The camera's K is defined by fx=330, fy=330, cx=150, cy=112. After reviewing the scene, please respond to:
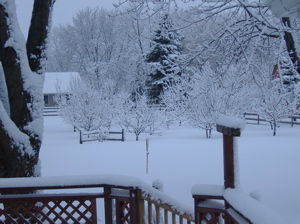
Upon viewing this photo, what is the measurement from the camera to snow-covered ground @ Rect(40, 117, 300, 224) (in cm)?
798

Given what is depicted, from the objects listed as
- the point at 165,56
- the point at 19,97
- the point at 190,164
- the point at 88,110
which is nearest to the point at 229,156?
the point at 19,97

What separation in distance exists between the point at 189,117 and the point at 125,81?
2302 centimetres

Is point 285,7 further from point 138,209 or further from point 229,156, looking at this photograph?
point 138,209

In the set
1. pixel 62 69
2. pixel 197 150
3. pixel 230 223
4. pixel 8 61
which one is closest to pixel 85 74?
pixel 62 69

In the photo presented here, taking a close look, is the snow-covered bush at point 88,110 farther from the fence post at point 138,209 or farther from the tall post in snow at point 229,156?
the tall post in snow at point 229,156

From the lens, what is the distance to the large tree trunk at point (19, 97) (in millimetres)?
5180

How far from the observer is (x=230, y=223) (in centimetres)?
231

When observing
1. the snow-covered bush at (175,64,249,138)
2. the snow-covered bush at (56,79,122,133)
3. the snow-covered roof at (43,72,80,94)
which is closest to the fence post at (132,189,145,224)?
the snow-covered bush at (175,64,249,138)

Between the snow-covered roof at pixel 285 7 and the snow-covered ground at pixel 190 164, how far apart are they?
3852 mm

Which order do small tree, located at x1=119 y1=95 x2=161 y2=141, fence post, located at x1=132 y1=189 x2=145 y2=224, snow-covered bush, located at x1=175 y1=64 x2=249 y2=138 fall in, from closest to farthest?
fence post, located at x1=132 y1=189 x2=145 y2=224 < snow-covered bush, located at x1=175 y1=64 x2=249 y2=138 < small tree, located at x1=119 y1=95 x2=161 y2=141

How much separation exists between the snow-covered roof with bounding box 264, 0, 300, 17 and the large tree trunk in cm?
379

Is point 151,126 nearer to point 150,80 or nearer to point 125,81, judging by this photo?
point 150,80

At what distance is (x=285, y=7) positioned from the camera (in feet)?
11.3

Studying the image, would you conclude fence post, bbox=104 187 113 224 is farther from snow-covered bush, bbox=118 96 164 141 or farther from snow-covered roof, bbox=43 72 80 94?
snow-covered roof, bbox=43 72 80 94
